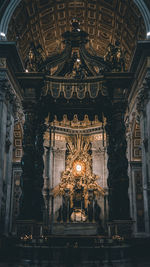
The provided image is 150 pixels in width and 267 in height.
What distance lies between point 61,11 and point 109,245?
31.6ft

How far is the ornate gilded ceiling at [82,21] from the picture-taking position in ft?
39.3

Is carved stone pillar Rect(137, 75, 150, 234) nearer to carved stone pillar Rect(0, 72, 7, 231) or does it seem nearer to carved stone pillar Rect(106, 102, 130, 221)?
carved stone pillar Rect(106, 102, 130, 221)

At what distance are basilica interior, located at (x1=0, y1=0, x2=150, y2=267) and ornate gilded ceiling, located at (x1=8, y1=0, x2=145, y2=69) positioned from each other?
0.05 metres

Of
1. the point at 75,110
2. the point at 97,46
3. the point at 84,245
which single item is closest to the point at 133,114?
the point at 97,46

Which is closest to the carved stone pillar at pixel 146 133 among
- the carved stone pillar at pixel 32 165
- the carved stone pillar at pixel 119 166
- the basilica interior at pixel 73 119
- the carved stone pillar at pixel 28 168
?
the basilica interior at pixel 73 119

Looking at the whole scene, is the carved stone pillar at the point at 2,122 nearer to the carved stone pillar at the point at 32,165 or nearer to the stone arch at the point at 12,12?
the stone arch at the point at 12,12

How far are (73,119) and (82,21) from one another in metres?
5.34

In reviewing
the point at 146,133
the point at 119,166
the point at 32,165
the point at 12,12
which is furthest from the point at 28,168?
the point at 12,12

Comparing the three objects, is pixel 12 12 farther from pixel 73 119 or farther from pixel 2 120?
pixel 73 119

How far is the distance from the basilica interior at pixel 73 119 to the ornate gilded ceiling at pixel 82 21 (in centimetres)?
5

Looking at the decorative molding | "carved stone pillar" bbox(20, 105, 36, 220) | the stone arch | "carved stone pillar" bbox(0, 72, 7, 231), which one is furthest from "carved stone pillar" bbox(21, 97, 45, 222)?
the stone arch

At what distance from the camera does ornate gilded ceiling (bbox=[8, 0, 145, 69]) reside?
1198 cm

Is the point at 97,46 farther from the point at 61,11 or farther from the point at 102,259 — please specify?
the point at 102,259

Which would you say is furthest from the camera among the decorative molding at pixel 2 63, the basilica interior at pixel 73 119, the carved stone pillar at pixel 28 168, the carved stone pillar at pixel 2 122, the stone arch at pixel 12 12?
the stone arch at pixel 12 12
